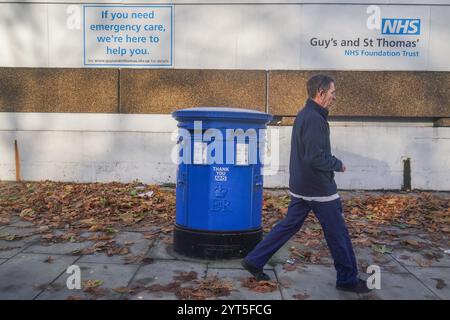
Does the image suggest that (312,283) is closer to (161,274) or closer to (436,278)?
(436,278)

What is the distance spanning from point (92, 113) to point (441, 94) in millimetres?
6561

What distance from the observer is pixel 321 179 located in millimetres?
4031

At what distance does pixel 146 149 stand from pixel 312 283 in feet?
16.8

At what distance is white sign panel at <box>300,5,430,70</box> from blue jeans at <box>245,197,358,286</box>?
4.92m

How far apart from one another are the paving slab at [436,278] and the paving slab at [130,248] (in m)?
2.86

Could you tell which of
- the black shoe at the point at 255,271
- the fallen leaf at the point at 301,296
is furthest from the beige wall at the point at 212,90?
the fallen leaf at the point at 301,296

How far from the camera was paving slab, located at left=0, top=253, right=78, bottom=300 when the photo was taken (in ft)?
12.7

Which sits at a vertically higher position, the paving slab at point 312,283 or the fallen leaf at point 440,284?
the paving slab at point 312,283

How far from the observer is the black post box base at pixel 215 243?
15.6 ft

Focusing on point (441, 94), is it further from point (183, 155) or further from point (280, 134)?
point (183, 155)

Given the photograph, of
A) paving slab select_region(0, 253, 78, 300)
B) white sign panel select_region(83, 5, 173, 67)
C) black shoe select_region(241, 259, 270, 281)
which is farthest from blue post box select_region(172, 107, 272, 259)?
white sign panel select_region(83, 5, 173, 67)

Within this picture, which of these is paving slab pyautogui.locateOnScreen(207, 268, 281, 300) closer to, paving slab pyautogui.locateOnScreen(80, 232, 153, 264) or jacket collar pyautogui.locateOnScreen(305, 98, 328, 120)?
paving slab pyautogui.locateOnScreen(80, 232, 153, 264)

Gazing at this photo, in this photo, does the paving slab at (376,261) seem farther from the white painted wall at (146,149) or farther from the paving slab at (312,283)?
the white painted wall at (146,149)

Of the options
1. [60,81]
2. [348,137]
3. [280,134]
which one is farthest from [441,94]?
[60,81]
